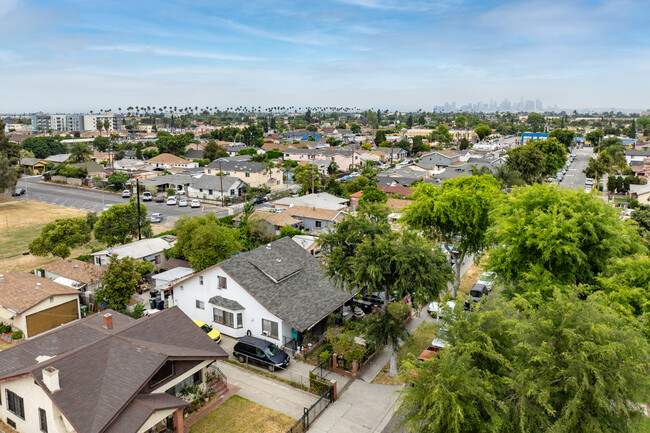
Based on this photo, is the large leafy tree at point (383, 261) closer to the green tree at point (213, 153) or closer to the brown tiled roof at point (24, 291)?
the brown tiled roof at point (24, 291)

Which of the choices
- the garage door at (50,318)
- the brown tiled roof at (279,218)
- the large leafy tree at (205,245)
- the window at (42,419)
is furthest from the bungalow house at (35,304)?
the brown tiled roof at (279,218)

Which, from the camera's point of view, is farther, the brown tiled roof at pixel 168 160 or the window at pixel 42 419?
the brown tiled roof at pixel 168 160

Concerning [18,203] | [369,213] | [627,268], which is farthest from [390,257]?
[18,203]

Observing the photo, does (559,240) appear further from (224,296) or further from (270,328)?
(224,296)

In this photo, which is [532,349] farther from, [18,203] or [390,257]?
[18,203]

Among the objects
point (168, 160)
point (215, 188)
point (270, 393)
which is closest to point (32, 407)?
point (270, 393)

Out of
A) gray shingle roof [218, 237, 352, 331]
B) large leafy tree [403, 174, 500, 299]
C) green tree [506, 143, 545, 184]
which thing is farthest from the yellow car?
green tree [506, 143, 545, 184]
